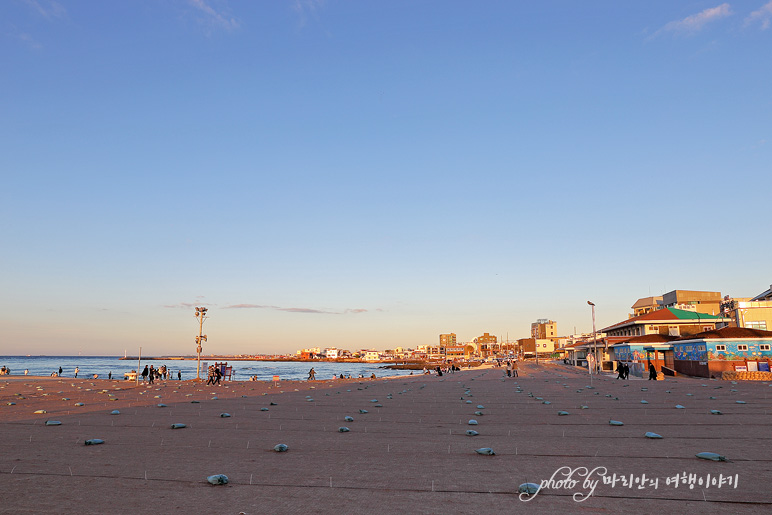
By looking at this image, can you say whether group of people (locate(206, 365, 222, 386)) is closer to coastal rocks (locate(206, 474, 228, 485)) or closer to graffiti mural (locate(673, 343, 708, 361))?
coastal rocks (locate(206, 474, 228, 485))

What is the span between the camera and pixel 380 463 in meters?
11.2

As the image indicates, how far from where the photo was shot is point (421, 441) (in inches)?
572

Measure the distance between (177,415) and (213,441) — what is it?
27.8ft

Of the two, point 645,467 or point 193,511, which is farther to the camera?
point 645,467

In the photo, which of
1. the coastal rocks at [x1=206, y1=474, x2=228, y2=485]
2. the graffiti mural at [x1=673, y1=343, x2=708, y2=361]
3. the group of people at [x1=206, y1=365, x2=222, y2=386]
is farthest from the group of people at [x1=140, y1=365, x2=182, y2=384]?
the graffiti mural at [x1=673, y1=343, x2=708, y2=361]

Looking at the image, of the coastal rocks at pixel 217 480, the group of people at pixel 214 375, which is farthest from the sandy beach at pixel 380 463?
the group of people at pixel 214 375

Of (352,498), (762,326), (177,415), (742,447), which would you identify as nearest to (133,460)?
(352,498)

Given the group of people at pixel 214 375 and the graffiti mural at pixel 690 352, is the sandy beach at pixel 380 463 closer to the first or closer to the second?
the group of people at pixel 214 375

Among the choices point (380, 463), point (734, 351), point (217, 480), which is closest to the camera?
point (217, 480)

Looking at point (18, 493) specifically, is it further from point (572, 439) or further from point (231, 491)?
point (572, 439)

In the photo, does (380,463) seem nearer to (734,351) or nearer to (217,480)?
(217,480)

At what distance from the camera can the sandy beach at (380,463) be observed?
8.02 m

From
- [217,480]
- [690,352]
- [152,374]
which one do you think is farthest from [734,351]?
[152,374]

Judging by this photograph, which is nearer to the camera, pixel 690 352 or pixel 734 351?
pixel 734 351
